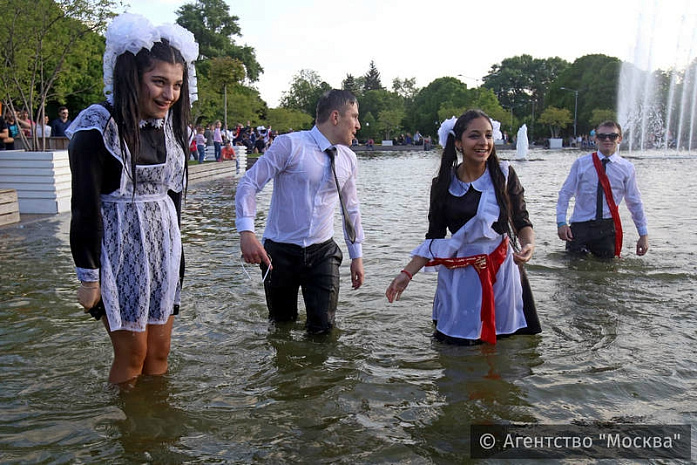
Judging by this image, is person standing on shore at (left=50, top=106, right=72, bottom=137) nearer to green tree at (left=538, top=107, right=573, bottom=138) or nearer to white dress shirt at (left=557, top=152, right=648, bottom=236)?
white dress shirt at (left=557, top=152, right=648, bottom=236)

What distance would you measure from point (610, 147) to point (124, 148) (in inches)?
240

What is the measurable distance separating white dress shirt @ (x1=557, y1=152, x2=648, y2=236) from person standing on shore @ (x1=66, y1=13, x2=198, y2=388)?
528cm

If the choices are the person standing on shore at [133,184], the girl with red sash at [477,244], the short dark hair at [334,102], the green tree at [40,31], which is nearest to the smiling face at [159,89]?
the person standing on shore at [133,184]

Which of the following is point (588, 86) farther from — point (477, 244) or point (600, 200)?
point (477, 244)

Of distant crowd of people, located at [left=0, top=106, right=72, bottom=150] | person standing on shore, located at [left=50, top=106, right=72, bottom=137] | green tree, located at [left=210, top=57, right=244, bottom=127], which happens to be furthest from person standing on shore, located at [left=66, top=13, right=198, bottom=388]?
green tree, located at [left=210, top=57, right=244, bottom=127]

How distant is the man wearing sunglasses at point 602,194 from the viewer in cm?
745

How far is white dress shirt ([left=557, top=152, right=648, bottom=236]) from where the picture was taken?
7383mm

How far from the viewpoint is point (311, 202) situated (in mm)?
4754

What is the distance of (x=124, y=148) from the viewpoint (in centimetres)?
314

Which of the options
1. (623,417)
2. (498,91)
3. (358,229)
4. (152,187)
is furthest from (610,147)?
(498,91)

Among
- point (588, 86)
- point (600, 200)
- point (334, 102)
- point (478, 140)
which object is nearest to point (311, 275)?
point (334, 102)

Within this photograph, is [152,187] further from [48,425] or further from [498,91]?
[498,91]

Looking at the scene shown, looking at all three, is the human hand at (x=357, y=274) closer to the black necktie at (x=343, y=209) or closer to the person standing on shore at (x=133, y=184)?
the black necktie at (x=343, y=209)

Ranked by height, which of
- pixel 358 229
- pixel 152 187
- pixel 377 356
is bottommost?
pixel 377 356
